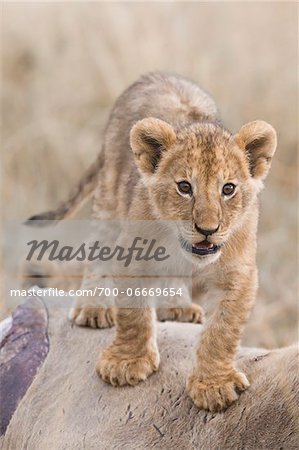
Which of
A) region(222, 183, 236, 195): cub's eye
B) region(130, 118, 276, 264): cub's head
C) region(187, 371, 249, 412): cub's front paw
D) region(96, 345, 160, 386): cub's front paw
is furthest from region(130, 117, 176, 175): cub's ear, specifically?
region(187, 371, 249, 412): cub's front paw

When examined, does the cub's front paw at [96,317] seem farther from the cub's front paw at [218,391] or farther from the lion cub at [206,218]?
the cub's front paw at [218,391]

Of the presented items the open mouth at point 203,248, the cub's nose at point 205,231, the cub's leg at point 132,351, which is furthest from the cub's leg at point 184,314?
the cub's nose at point 205,231

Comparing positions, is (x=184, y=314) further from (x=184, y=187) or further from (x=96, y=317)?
(x=184, y=187)

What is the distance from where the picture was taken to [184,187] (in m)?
4.20

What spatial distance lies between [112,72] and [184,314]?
6.68 metres

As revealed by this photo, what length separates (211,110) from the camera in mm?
5391

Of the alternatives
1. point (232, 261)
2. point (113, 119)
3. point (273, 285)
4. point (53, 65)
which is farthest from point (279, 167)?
point (232, 261)

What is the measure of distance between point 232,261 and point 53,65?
825 cm

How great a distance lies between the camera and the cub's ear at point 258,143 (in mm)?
4379

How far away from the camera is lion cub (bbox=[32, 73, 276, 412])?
4.13 meters

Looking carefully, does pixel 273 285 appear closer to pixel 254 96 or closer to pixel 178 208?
pixel 254 96

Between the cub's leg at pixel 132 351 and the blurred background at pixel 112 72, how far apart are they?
5.57 meters

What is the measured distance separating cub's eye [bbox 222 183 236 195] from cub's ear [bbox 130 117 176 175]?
15.6 inches

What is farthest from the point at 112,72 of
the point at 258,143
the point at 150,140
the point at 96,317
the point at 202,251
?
the point at 202,251
